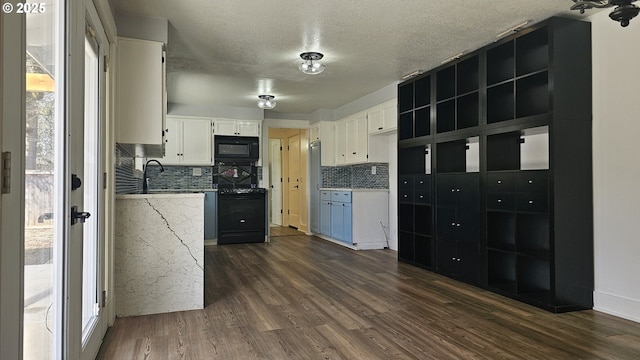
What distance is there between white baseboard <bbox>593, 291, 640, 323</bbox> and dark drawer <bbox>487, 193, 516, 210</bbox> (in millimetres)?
915

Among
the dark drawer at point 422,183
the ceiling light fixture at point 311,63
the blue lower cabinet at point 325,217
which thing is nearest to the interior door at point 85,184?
the ceiling light fixture at point 311,63

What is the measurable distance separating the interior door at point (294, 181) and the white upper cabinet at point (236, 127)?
1677mm

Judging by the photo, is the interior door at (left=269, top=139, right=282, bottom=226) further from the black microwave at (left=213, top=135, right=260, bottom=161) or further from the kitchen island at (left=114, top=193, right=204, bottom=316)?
the kitchen island at (left=114, top=193, right=204, bottom=316)

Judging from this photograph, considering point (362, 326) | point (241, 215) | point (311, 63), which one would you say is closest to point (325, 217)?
point (241, 215)

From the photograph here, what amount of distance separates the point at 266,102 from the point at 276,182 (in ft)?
14.0

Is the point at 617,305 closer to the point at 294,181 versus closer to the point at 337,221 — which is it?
the point at 337,221

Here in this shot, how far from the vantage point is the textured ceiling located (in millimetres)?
3000

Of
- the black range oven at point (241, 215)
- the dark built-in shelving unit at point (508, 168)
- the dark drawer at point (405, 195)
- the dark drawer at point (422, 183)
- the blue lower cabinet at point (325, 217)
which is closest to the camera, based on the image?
the dark built-in shelving unit at point (508, 168)

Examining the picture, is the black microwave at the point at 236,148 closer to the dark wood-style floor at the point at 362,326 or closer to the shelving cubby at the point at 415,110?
the shelving cubby at the point at 415,110

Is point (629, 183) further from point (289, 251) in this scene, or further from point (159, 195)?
point (289, 251)

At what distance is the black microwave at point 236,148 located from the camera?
269 inches

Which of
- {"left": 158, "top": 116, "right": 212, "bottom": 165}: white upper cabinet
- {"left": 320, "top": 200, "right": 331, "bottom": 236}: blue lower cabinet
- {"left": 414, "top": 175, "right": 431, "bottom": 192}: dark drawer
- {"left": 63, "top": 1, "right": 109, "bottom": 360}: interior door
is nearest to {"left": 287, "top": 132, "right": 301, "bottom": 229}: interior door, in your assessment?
{"left": 320, "top": 200, "right": 331, "bottom": 236}: blue lower cabinet

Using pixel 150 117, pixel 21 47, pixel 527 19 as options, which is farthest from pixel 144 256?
pixel 527 19

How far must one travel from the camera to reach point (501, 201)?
353 centimetres
